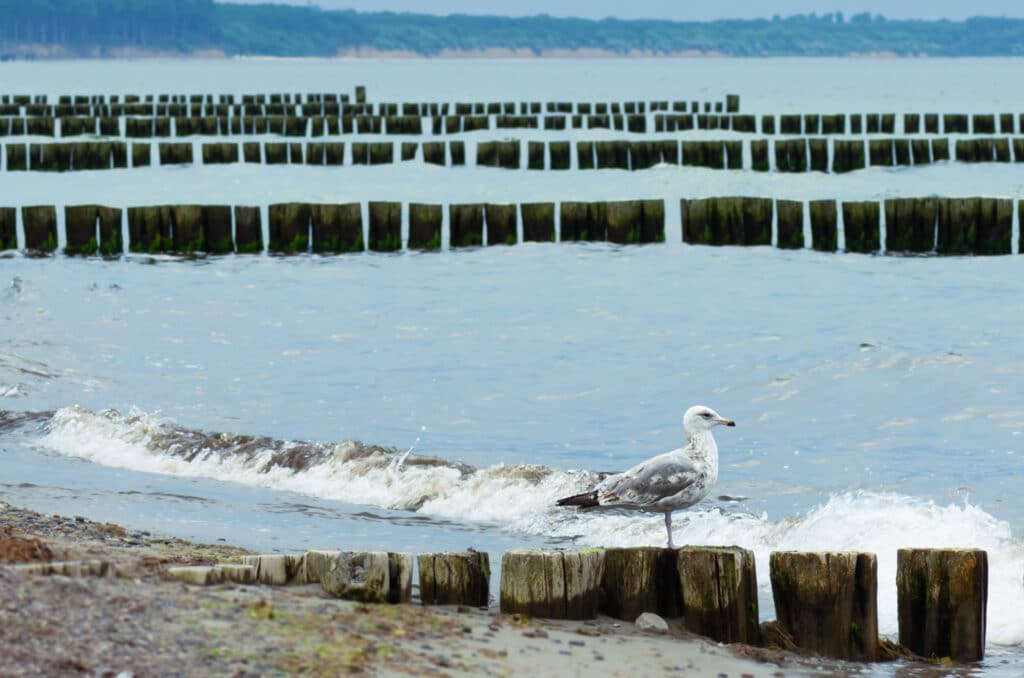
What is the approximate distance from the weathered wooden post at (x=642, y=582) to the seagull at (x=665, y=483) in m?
0.75

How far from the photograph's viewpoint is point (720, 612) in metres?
7.04

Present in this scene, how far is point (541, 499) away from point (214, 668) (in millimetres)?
5645

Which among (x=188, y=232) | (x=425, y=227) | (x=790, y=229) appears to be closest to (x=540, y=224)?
(x=425, y=227)

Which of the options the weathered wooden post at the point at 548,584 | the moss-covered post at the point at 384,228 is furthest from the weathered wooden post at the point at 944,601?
the moss-covered post at the point at 384,228

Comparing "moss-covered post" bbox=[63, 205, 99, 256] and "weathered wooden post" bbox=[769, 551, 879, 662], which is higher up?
"weathered wooden post" bbox=[769, 551, 879, 662]

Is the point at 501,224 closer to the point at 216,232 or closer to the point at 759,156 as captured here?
the point at 216,232

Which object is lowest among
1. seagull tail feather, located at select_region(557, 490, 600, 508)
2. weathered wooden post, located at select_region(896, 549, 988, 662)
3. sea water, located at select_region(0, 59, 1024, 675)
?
sea water, located at select_region(0, 59, 1024, 675)

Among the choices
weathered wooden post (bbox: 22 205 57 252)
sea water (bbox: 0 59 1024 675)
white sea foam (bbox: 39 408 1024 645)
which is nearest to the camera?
white sea foam (bbox: 39 408 1024 645)

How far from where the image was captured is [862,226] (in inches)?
1033

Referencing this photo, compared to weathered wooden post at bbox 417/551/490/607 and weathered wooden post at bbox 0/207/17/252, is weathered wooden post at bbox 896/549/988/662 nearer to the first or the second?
weathered wooden post at bbox 417/551/490/607

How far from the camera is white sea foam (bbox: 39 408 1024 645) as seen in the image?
9.76m

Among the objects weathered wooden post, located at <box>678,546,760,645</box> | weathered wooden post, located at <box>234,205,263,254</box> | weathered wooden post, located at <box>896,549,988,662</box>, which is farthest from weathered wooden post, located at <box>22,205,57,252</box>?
weathered wooden post, located at <box>896,549,988,662</box>

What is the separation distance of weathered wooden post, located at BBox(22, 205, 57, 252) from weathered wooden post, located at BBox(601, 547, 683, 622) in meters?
21.3

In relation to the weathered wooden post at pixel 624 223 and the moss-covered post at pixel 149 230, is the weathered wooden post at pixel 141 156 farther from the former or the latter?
the weathered wooden post at pixel 624 223
